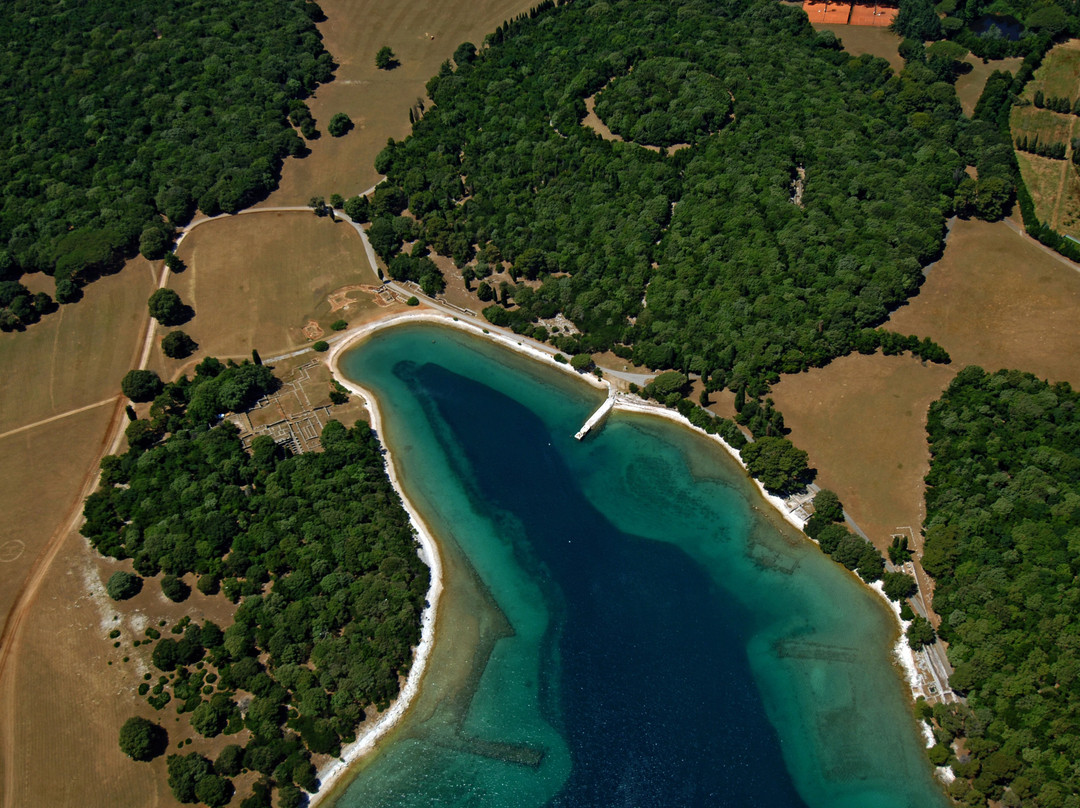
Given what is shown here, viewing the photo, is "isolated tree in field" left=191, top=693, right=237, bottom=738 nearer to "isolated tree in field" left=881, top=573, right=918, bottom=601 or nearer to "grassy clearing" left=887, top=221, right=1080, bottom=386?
"isolated tree in field" left=881, top=573, right=918, bottom=601

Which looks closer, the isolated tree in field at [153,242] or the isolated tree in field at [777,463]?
the isolated tree in field at [777,463]

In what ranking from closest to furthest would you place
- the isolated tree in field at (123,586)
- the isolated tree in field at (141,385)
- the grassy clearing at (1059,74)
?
the isolated tree in field at (123,586), the isolated tree in field at (141,385), the grassy clearing at (1059,74)

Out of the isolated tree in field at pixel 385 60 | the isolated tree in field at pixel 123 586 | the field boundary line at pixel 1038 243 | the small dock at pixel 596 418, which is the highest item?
the isolated tree in field at pixel 385 60

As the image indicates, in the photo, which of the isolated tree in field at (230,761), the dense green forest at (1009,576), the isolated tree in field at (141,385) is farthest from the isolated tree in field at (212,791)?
the dense green forest at (1009,576)

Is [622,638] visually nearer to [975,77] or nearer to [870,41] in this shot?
[975,77]

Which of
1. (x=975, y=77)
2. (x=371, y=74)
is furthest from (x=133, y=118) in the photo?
(x=975, y=77)

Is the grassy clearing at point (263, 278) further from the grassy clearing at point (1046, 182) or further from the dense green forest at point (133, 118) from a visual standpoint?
the grassy clearing at point (1046, 182)

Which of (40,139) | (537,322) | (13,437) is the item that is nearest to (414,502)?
(537,322)
